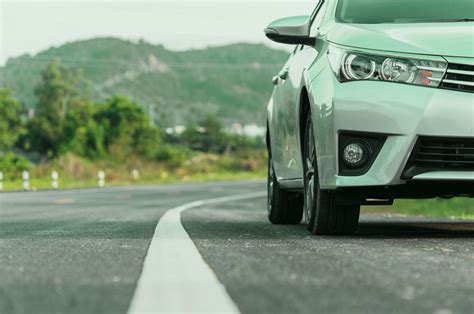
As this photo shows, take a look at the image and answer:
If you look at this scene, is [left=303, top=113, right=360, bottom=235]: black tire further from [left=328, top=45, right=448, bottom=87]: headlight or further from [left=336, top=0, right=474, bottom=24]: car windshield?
[left=336, top=0, right=474, bottom=24]: car windshield

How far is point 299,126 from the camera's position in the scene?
6.99m

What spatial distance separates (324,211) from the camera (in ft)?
21.1

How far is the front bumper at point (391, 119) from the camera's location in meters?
5.84

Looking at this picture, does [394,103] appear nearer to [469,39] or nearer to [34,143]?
[469,39]

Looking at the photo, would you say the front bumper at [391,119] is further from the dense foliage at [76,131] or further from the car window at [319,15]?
the dense foliage at [76,131]

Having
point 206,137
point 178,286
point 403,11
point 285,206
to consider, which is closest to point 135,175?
point 285,206

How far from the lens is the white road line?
10.4ft

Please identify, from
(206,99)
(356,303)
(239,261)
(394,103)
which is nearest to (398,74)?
(394,103)

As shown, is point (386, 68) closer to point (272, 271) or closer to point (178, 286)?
point (272, 271)

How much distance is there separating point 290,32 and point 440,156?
153cm

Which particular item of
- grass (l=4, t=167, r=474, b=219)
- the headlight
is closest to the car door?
the headlight

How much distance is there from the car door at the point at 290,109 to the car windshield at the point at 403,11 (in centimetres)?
35

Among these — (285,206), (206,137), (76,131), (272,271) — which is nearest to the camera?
(272,271)

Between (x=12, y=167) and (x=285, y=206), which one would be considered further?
(x=12, y=167)
